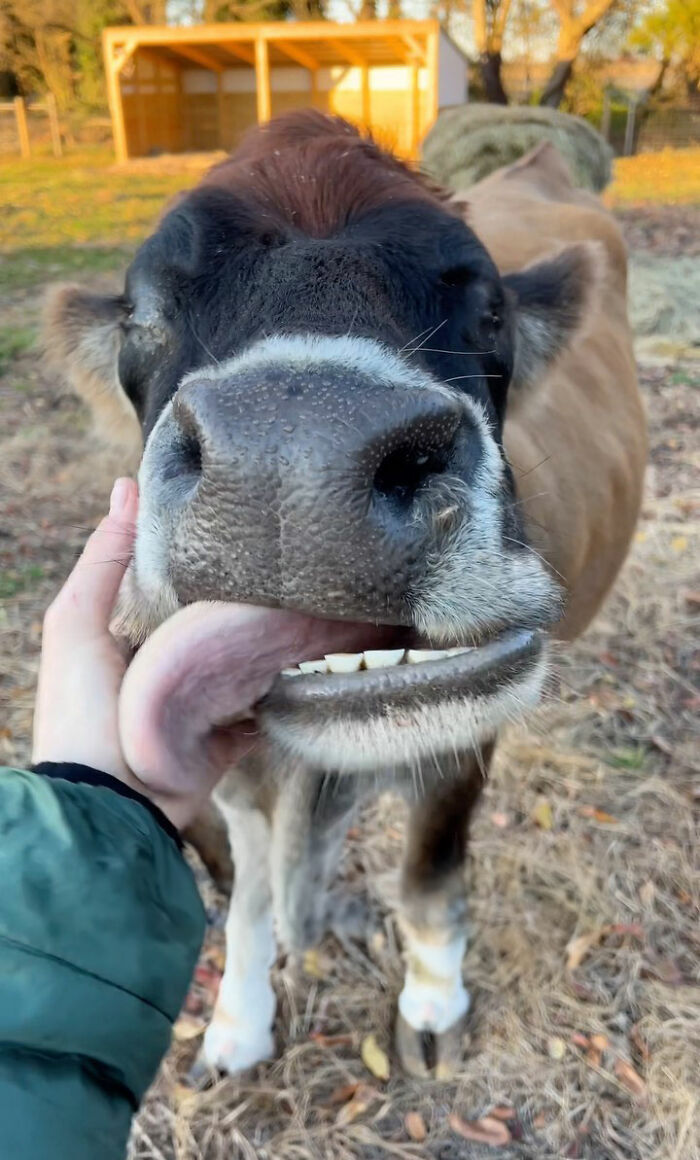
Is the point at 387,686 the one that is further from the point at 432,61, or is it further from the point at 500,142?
the point at 432,61

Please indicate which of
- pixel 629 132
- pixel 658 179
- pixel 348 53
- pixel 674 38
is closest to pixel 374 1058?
pixel 658 179

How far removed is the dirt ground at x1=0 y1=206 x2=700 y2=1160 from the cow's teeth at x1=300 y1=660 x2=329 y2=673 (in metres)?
0.75

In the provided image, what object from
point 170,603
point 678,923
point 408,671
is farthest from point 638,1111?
point 170,603

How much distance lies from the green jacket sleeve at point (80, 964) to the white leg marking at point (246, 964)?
1.34 meters

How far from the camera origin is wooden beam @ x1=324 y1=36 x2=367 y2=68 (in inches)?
823

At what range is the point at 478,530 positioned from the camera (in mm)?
1357

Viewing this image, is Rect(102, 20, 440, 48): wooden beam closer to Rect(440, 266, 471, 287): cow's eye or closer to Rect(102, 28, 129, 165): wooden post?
Rect(102, 28, 129, 165): wooden post

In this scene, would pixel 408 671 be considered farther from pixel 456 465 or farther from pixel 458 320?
pixel 458 320

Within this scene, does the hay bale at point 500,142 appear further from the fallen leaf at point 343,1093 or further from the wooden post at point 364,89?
the wooden post at point 364,89

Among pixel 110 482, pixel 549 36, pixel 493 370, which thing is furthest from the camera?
pixel 549 36

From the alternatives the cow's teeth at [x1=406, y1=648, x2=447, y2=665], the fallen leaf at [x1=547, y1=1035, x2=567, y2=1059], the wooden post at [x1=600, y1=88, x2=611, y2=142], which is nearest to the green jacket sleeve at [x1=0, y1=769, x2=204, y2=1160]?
the cow's teeth at [x1=406, y1=648, x2=447, y2=665]

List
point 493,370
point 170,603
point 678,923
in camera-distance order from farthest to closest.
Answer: point 678,923
point 493,370
point 170,603

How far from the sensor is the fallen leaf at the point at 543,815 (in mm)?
3541

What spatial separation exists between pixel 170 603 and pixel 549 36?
96.1 ft
